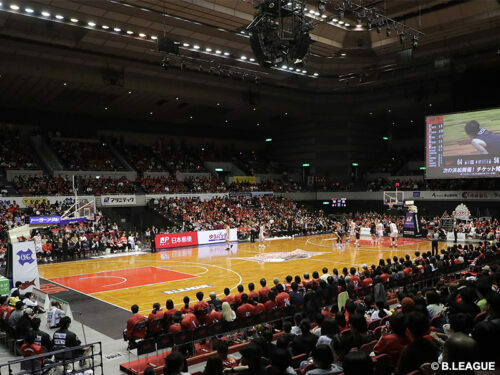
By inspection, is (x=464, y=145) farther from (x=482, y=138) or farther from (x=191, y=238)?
(x=191, y=238)

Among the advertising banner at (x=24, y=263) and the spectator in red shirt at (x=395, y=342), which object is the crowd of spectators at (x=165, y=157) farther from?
the spectator in red shirt at (x=395, y=342)

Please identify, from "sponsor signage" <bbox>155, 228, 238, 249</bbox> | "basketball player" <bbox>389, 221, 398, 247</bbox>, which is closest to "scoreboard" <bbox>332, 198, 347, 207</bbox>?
"sponsor signage" <bbox>155, 228, 238, 249</bbox>

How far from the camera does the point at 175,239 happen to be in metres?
29.9

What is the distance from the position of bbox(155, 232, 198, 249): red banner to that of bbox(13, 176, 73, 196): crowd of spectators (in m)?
8.70

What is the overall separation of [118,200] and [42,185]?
5584mm

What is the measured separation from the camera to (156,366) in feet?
26.6

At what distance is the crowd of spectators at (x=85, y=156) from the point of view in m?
37.1

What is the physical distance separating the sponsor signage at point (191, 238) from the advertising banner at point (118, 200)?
264 inches

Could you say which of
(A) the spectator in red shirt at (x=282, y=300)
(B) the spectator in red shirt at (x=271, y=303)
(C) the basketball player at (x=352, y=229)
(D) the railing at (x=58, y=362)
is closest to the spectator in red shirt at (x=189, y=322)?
(D) the railing at (x=58, y=362)

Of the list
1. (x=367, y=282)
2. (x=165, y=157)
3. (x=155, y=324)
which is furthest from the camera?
(x=165, y=157)

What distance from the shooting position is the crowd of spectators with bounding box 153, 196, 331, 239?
34312mm

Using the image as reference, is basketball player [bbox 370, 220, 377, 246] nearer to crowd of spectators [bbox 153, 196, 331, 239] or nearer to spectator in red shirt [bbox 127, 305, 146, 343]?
crowd of spectators [bbox 153, 196, 331, 239]

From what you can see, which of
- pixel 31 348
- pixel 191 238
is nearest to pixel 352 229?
pixel 191 238

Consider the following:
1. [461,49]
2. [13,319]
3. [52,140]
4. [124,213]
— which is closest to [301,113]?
[461,49]
